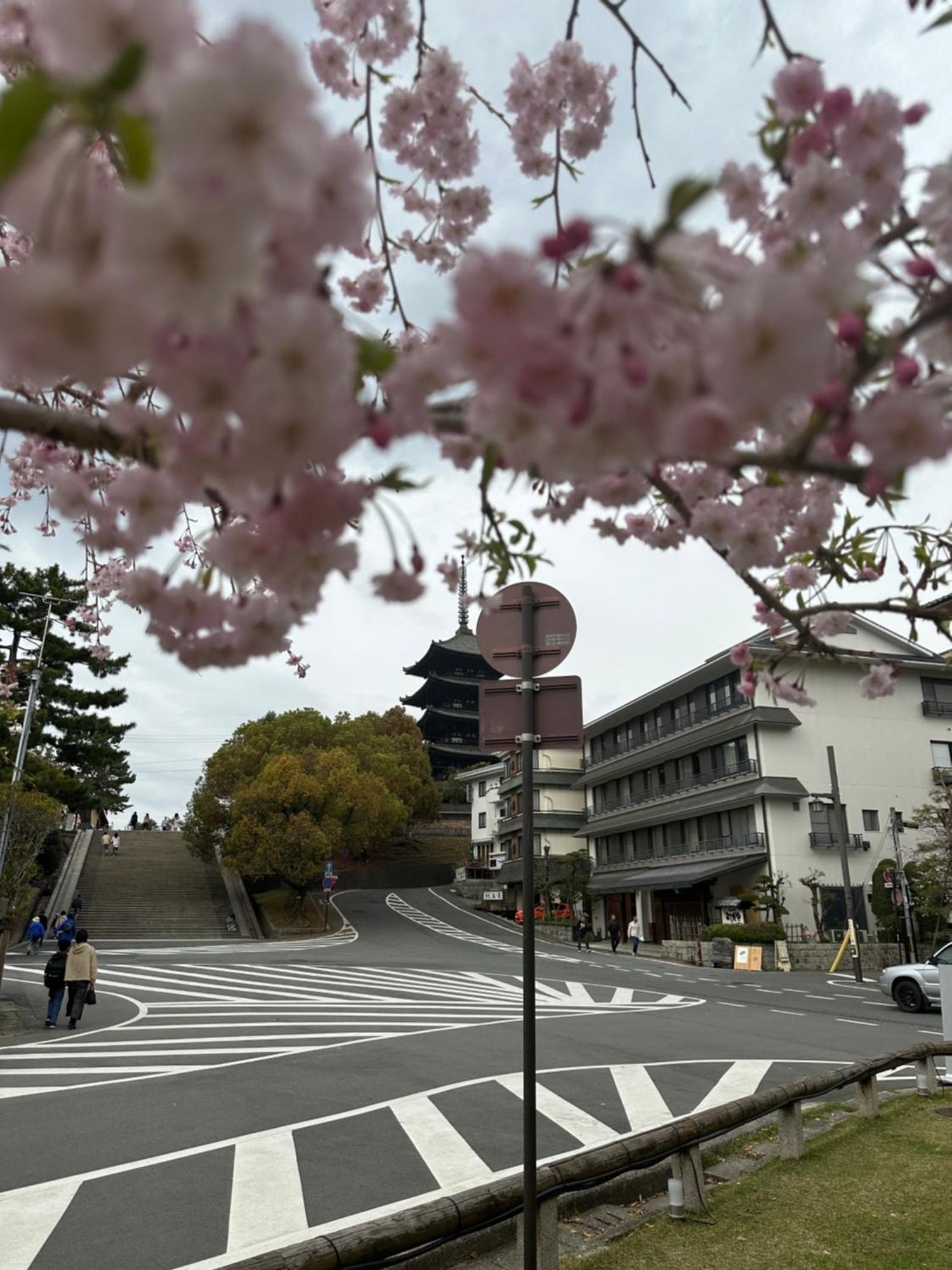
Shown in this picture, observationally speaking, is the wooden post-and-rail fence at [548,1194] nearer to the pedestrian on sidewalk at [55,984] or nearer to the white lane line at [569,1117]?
the white lane line at [569,1117]

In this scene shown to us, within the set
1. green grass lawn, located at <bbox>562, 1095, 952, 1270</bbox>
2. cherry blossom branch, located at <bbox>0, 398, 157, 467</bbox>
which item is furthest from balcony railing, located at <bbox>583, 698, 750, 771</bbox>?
cherry blossom branch, located at <bbox>0, 398, 157, 467</bbox>

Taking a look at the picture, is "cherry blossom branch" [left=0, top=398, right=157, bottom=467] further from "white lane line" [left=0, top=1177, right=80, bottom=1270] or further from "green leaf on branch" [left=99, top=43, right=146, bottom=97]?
"white lane line" [left=0, top=1177, right=80, bottom=1270]

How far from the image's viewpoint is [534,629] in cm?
418

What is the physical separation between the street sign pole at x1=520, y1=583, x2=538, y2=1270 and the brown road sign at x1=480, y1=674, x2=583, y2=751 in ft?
0.19

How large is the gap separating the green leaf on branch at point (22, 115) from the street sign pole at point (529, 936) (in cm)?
276

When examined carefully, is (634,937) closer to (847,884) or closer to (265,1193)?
(847,884)

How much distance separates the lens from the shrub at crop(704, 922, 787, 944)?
81.1ft

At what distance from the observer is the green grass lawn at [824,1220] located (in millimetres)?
3912

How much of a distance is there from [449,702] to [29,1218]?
204 ft

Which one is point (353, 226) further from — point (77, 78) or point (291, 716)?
point (291, 716)

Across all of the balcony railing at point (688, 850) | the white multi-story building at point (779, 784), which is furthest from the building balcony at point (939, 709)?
the balcony railing at point (688, 850)

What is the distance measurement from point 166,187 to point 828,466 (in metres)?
0.87

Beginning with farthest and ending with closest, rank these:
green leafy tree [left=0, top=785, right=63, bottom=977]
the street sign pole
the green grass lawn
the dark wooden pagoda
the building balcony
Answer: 1. the dark wooden pagoda
2. the building balcony
3. green leafy tree [left=0, top=785, right=63, bottom=977]
4. the green grass lawn
5. the street sign pole

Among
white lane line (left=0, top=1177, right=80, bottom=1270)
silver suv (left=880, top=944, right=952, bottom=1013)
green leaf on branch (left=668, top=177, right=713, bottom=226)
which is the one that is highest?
green leaf on branch (left=668, top=177, right=713, bottom=226)
